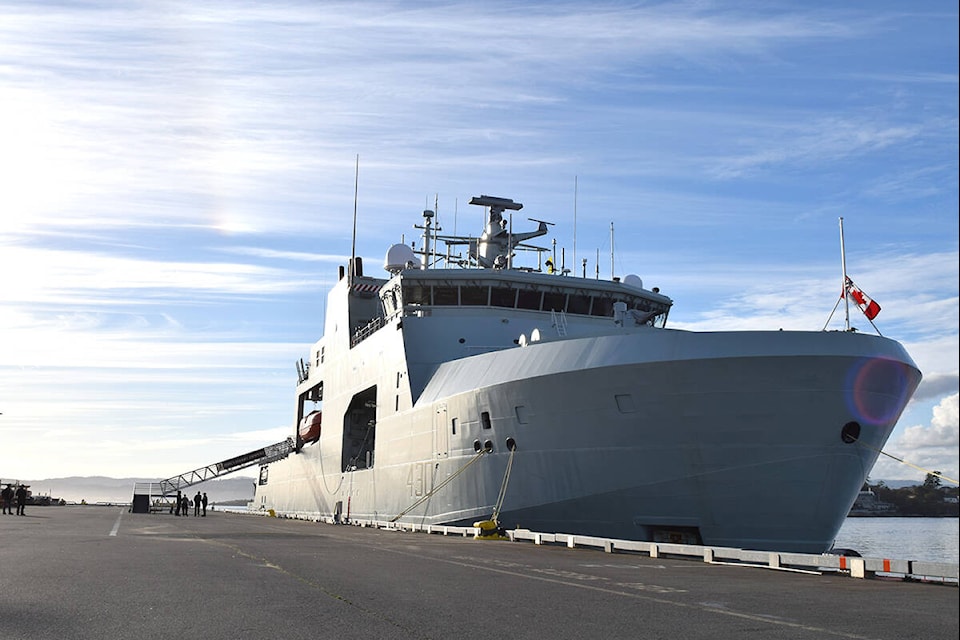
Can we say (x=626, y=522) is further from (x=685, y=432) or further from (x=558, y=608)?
(x=558, y=608)

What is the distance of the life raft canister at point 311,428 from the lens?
44.8 metres

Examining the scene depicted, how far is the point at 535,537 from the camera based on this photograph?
69.7ft

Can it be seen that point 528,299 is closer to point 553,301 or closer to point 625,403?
point 553,301

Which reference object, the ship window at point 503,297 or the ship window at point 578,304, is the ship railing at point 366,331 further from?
the ship window at point 578,304

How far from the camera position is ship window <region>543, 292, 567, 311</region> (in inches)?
1136

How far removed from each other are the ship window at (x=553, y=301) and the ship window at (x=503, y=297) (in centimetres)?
102

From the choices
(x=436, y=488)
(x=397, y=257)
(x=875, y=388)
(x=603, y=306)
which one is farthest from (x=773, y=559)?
(x=397, y=257)

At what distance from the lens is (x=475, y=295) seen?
2878 cm

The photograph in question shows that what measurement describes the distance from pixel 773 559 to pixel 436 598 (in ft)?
25.0

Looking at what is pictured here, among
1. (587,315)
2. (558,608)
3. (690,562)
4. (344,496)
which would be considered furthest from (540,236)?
(558,608)

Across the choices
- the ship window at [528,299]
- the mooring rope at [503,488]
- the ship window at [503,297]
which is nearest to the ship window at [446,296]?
the ship window at [503,297]

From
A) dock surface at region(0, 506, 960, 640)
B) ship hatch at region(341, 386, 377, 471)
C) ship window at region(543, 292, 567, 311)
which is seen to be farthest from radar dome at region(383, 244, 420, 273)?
dock surface at region(0, 506, 960, 640)

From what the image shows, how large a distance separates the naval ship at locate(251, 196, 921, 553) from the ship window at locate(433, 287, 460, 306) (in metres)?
0.05

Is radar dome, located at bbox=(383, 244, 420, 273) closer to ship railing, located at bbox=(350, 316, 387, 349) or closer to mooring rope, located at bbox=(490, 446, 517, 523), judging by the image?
ship railing, located at bbox=(350, 316, 387, 349)
